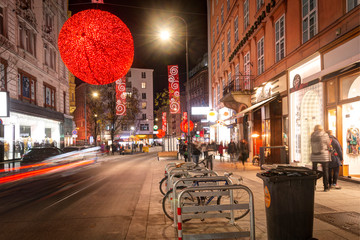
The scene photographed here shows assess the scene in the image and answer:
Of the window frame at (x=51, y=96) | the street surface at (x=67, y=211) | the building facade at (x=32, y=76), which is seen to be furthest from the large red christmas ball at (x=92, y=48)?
the window frame at (x=51, y=96)

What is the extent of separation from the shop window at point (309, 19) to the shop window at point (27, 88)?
23516mm

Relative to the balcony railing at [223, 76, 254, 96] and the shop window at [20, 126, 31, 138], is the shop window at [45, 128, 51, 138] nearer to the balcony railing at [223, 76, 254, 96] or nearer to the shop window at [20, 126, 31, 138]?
the shop window at [20, 126, 31, 138]

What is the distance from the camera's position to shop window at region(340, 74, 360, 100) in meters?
10.5

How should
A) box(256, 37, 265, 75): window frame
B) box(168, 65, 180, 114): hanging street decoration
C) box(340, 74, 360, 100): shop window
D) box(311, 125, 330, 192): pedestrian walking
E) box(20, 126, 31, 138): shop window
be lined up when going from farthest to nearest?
box(20, 126, 31, 138): shop window < box(168, 65, 180, 114): hanging street decoration < box(256, 37, 265, 75): window frame < box(340, 74, 360, 100): shop window < box(311, 125, 330, 192): pedestrian walking

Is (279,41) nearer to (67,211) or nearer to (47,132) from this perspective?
(67,211)

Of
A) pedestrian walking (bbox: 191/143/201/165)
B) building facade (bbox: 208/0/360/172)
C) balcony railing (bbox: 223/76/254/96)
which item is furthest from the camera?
balcony railing (bbox: 223/76/254/96)

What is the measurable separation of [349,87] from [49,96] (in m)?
31.1

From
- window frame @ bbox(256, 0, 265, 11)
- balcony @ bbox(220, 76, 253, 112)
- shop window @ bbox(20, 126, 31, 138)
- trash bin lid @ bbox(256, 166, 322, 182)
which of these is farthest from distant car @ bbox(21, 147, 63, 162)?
trash bin lid @ bbox(256, 166, 322, 182)

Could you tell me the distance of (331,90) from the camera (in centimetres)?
1158

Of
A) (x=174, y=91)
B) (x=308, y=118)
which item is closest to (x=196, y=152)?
(x=308, y=118)

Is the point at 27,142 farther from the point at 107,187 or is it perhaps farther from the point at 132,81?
the point at 132,81

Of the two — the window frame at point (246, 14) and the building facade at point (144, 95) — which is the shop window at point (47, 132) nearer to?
the window frame at point (246, 14)

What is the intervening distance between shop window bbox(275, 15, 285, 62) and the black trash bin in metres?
13.1

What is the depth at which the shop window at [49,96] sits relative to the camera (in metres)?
33.0
